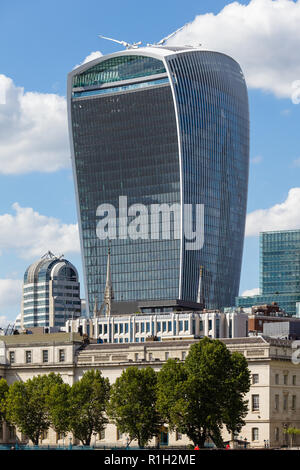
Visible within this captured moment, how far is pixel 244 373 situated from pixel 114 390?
76.2 ft

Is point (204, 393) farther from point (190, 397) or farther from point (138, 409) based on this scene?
point (138, 409)

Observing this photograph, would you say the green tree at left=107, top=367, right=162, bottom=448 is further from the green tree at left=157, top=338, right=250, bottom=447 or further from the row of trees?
the green tree at left=157, top=338, right=250, bottom=447

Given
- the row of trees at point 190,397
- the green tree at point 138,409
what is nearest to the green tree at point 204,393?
the row of trees at point 190,397

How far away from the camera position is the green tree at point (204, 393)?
18550cm

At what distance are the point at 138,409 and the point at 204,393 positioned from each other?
13.7 meters

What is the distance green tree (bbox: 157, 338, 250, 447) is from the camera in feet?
609

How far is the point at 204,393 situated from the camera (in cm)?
18638

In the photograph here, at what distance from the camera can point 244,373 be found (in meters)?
191

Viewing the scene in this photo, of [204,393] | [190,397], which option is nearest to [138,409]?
[190,397]

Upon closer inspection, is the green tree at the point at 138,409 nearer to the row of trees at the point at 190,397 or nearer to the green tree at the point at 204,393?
the row of trees at the point at 190,397
